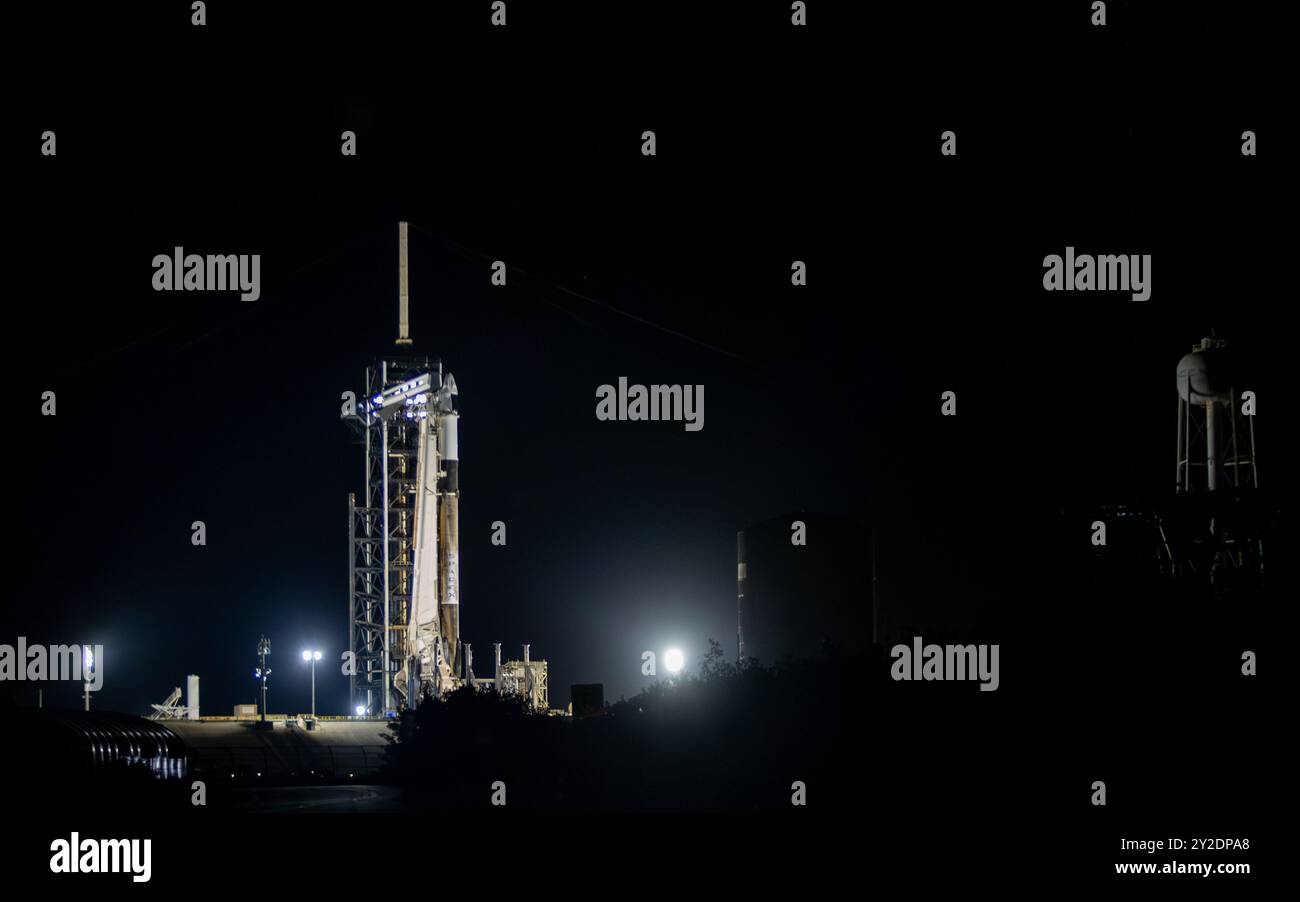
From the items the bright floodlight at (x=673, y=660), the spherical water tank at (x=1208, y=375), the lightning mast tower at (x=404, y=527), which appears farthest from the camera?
the lightning mast tower at (x=404, y=527)

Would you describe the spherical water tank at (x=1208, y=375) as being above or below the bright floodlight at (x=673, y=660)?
above

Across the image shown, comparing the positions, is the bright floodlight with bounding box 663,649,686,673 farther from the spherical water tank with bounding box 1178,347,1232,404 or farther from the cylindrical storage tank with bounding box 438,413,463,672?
the spherical water tank with bounding box 1178,347,1232,404

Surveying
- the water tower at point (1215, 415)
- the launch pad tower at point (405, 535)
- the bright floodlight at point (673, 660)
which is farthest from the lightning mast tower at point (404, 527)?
the water tower at point (1215, 415)

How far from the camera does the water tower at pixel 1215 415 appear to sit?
52312 mm

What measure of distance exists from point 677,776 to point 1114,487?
15861 mm

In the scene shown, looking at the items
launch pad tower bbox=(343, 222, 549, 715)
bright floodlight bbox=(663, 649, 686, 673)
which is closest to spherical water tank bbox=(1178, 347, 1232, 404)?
bright floodlight bbox=(663, 649, 686, 673)

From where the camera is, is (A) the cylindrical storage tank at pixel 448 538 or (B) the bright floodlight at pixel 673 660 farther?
(A) the cylindrical storage tank at pixel 448 538

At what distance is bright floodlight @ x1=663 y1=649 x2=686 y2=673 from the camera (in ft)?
213

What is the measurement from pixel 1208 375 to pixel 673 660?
2237 cm

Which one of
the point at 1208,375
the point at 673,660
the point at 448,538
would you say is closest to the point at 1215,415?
the point at 1208,375

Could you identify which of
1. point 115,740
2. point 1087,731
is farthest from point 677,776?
point 115,740

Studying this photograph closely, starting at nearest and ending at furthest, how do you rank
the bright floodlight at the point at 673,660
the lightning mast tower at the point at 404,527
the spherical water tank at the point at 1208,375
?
the spherical water tank at the point at 1208,375
the bright floodlight at the point at 673,660
the lightning mast tower at the point at 404,527

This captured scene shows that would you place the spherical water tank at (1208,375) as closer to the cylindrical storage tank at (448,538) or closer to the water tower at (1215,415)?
the water tower at (1215,415)
